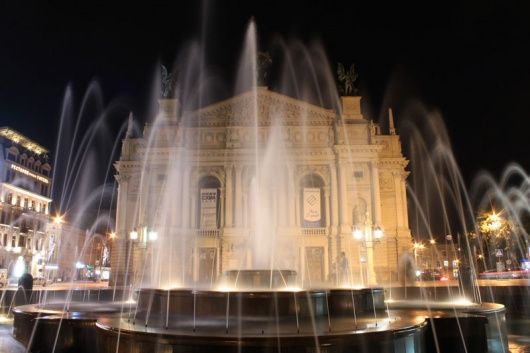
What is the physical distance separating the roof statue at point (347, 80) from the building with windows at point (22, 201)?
152ft

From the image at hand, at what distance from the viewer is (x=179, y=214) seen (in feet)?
171

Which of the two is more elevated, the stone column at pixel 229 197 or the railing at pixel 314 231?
the stone column at pixel 229 197

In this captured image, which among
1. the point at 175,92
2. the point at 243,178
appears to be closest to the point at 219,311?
the point at 243,178

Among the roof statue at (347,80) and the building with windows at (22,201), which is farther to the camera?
the building with windows at (22,201)

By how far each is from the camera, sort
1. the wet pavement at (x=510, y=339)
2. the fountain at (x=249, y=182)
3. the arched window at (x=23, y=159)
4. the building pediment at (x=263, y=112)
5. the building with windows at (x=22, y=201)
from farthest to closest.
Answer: the arched window at (x=23, y=159) < the building with windows at (x=22, y=201) < the building pediment at (x=263, y=112) < the fountain at (x=249, y=182) < the wet pavement at (x=510, y=339)

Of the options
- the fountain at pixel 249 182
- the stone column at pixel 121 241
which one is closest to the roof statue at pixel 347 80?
the fountain at pixel 249 182

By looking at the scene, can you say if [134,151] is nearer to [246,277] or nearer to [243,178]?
[243,178]

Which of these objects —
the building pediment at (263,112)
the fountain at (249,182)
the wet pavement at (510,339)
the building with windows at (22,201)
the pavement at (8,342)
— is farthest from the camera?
the building with windows at (22,201)

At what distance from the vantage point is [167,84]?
186ft

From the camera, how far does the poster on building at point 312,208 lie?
51.4 metres

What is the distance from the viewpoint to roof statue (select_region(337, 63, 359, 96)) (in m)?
55.1

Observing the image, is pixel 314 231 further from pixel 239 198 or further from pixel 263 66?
pixel 263 66

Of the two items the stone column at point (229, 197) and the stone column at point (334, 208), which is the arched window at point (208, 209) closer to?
the stone column at point (229, 197)

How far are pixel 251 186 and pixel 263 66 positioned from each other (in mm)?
13830
